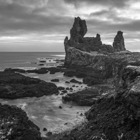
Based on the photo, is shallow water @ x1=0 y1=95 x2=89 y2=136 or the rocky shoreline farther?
shallow water @ x1=0 y1=95 x2=89 y2=136

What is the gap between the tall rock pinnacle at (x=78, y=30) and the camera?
126m

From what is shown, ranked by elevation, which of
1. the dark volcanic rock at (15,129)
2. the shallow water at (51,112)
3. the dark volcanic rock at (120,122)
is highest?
the dark volcanic rock at (120,122)

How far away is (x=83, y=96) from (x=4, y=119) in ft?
69.1

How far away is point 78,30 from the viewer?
12912 cm

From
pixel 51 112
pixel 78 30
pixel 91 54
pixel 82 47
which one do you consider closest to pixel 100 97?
pixel 51 112

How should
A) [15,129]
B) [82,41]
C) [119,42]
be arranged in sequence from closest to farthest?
[15,129] < [82,41] < [119,42]

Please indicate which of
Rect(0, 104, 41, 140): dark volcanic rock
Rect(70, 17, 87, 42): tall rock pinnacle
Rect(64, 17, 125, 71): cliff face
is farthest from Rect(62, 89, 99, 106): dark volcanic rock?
Rect(70, 17, 87, 42): tall rock pinnacle

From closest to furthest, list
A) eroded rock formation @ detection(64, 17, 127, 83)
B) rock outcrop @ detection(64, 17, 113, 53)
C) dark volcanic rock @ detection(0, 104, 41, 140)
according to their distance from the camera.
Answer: dark volcanic rock @ detection(0, 104, 41, 140) → eroded rock formation @ detection(64, 17, 127, 83) → rock outcrop @ detection(64, 17, 113, 53)

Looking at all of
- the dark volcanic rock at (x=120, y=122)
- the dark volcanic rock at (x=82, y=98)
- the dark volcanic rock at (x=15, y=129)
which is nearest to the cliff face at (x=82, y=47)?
the dark volcanic rock at (x=82, y=98)

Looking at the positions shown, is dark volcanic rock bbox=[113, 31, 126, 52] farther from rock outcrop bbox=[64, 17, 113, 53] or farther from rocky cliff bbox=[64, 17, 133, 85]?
rock outcrop bbox=[64, 17, 113, 53]

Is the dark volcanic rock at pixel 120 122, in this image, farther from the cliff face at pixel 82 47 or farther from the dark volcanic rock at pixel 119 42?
→ the dark volcanic rock at pixel 119 42

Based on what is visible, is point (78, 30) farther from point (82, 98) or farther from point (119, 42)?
point (82, 98)

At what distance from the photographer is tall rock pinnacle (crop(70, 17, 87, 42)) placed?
126000mm

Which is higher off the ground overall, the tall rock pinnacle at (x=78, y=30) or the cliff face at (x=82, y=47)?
the tall rock pinnacle at (x=78, y=30)
